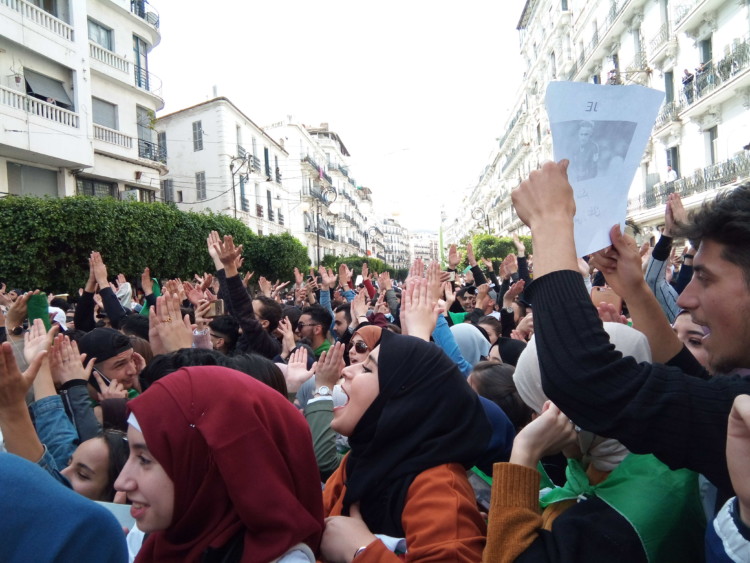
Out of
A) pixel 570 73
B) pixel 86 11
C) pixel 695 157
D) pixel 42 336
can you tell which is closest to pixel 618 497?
pixel 42 336

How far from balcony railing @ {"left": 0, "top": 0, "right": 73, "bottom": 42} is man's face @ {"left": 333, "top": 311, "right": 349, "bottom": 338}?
15.7m

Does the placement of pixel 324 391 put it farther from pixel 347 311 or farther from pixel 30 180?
pixel 30 180

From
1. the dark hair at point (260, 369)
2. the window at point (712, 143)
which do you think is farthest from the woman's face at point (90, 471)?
the window at point (712, 143)

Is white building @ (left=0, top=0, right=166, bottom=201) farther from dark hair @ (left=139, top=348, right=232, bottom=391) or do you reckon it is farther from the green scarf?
the green scarf

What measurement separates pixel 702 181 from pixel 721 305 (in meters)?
22.9

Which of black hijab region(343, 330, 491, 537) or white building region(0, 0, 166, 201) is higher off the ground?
white building region(0, 0, 166, 201)

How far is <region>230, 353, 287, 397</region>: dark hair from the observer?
2801 millimetres

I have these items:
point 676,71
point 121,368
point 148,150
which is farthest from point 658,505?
point 676,71

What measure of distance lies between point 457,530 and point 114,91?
22.9m

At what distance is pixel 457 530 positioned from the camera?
1643mm

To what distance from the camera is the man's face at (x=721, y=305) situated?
134 cm

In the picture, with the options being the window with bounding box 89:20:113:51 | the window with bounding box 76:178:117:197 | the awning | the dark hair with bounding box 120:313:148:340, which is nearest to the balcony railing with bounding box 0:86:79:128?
the awning

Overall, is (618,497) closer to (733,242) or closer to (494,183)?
(733,242)

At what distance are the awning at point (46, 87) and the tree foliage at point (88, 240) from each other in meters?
4.45
